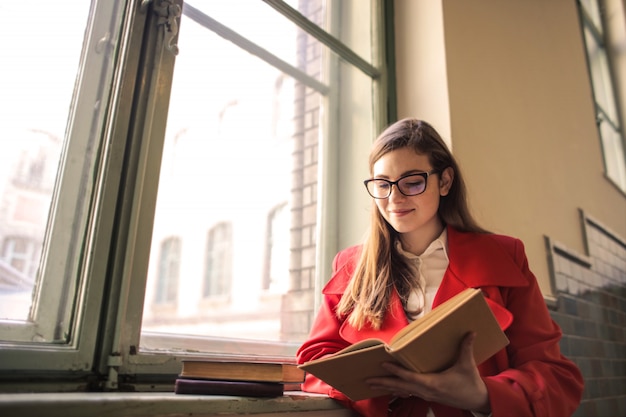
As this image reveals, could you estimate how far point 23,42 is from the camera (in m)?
1.29

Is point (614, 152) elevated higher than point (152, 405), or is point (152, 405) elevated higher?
point (614, 152)

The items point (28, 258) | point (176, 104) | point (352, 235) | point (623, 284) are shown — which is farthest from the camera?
point (623, 284)

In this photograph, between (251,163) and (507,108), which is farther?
(507,108)

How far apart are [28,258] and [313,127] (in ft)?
4.76

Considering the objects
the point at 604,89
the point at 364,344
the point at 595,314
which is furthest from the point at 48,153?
the point at 604,89

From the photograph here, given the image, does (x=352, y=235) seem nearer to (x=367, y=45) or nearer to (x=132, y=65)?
(x=367, y=45)

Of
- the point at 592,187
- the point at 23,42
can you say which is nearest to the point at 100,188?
the point at 23,42

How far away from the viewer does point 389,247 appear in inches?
56.6

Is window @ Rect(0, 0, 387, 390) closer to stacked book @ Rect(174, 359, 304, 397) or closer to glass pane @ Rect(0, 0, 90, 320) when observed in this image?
glass pane @ Rect(0, 0, 90, 320)

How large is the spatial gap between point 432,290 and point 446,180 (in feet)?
1.08

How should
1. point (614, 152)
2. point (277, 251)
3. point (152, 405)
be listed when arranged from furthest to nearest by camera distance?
1. point (614, 152)
2. point (277, 251)
3. point (152, 405)

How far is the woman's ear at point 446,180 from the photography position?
56.0 inches

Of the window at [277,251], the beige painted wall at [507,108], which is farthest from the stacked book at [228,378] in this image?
the beige painted wall at [507,108]

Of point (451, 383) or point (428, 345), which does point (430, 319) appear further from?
point (451, 383)
